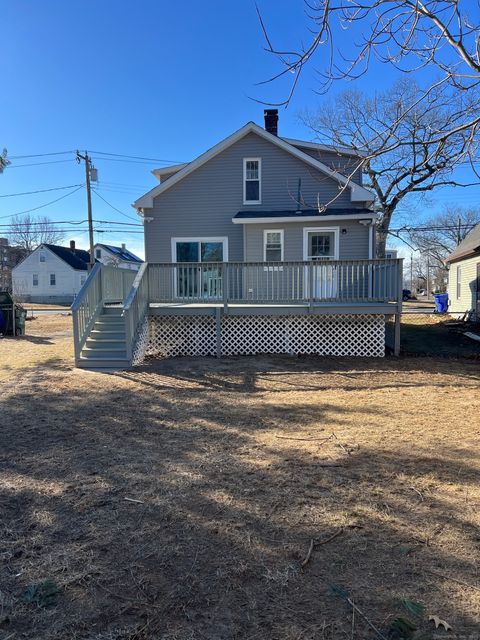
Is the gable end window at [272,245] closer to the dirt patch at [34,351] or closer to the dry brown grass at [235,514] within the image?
the dirt patch at [34,351]

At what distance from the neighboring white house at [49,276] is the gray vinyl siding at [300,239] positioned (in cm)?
3904

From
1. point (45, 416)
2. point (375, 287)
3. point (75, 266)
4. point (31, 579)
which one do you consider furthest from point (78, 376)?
point (75, 266)

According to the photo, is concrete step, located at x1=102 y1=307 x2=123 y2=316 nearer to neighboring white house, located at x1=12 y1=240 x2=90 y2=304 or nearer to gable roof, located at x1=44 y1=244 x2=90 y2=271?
gable roof, located at x1=44 y1=244 x2=90 y2=271

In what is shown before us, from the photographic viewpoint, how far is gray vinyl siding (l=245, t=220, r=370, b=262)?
12.3 metres

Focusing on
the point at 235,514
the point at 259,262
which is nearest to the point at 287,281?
the point at 259,262

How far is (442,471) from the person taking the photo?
3.68m

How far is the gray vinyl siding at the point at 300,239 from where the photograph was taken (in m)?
12.3

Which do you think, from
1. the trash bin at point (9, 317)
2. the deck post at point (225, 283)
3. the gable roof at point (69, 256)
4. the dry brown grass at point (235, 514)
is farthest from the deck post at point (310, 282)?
the gable roof at point (69, 256)

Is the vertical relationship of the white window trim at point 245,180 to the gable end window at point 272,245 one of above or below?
above

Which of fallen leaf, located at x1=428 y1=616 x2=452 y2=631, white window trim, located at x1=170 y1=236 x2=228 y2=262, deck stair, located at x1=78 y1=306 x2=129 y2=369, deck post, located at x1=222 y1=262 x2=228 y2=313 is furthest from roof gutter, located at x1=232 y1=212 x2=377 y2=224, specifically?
fallen leaf, located at x1=428 y1=616 x2=452 y2=631

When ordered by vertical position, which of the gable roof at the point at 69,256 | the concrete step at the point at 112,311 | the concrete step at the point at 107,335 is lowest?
the concrete step at the point at 107,335

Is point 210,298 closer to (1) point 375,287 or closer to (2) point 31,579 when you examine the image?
(1) point 375,287

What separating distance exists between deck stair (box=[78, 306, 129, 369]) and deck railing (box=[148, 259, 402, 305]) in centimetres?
110

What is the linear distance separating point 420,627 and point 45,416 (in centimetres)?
475
